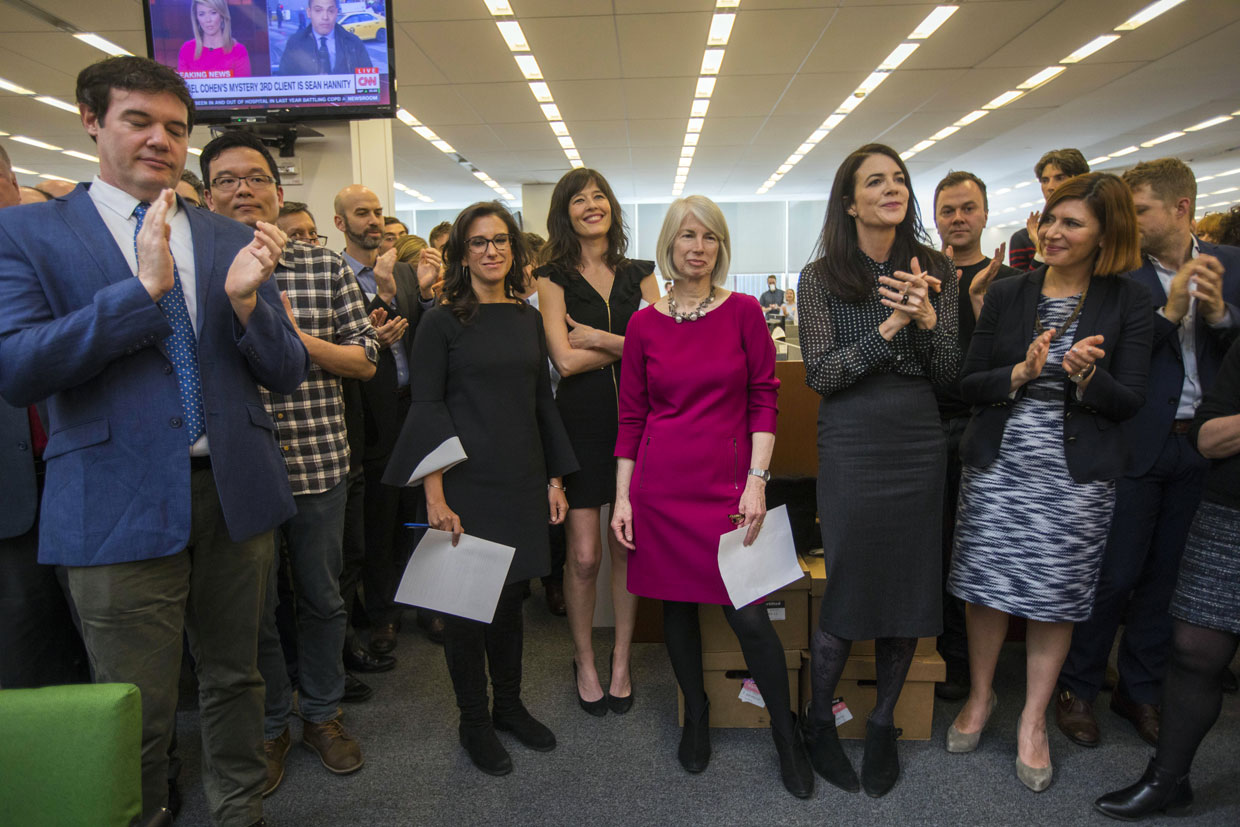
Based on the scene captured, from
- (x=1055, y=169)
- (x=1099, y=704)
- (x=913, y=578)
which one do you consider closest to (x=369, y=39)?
(x=1055, y=169)

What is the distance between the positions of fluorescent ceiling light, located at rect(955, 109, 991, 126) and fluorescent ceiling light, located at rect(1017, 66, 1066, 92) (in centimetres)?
94

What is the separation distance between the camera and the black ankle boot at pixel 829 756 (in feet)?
6.68

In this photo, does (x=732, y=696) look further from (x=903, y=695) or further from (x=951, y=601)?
(x=951, y=601)

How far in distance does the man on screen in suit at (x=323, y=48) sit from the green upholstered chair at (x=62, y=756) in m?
2.99

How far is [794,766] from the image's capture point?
2041 mm

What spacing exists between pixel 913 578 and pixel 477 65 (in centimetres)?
649

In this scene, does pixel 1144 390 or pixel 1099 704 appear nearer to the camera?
pixel 1144 390

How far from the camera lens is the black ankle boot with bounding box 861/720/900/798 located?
2014mm

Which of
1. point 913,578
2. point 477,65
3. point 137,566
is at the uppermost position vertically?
point 477,65

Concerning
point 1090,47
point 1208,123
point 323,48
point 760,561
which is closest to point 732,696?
point 760,561

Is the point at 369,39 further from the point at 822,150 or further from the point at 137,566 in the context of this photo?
the point at 822,150

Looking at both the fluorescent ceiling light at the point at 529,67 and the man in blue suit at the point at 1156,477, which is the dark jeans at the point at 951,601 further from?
the fluorescent ceiling light at the point at 529,67

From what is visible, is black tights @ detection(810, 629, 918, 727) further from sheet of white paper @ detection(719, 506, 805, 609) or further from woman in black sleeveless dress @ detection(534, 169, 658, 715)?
woman in black sleeveless dress @ detection(534, 169, 658, 715)

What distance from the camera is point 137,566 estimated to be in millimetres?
1438
